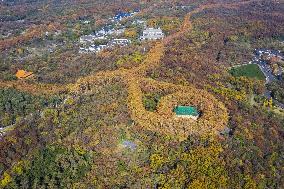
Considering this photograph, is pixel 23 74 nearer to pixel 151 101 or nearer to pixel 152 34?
pixel 151 101

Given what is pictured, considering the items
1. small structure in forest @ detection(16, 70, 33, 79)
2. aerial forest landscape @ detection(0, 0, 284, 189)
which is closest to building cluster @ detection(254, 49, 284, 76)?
aerial forest landscape @ detection(0, 0, 284, 189)

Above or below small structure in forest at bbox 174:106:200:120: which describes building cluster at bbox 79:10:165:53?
below

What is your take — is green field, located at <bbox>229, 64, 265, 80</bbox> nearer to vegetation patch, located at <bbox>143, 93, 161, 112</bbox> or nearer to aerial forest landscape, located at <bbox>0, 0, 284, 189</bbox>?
aerial forest landscape, located at <bbox>0, 0, 284, 189</bbox>

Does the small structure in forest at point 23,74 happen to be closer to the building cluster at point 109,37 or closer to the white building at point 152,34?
the building cluster at point 109,37

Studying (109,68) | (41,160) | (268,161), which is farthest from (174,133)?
(109,68)

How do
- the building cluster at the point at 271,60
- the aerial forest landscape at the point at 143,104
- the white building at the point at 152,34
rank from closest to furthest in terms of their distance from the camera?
1. the aerial forest landscape at the point at 143,104
2. the building cluster at the point at 271,60
3. the white building at the point at 152,34

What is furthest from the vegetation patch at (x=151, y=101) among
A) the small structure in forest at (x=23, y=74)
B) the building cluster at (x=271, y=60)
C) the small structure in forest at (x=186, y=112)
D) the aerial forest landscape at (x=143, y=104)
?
the building cluster at (x=271, y=60)

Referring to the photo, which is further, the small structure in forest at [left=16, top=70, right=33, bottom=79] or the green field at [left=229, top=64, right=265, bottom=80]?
the green field at [left=229, top=64, right=265, bottom=80]
